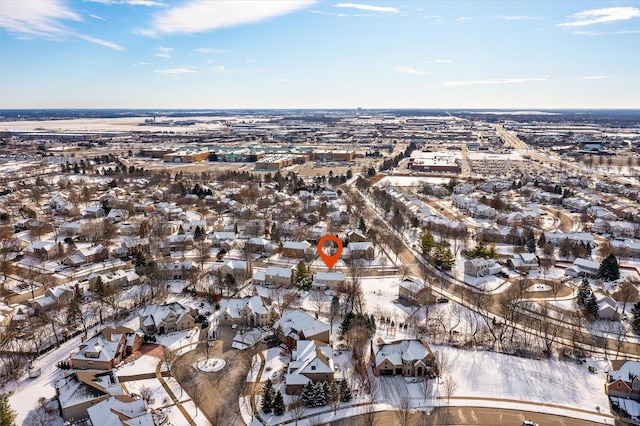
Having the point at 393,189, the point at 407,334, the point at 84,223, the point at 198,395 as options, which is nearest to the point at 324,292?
the point at 407,334

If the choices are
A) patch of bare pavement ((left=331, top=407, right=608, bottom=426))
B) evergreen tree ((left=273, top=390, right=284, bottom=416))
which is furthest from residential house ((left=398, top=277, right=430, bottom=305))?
evergreen tree ((left=273, top=390, right=284, bottom=416))

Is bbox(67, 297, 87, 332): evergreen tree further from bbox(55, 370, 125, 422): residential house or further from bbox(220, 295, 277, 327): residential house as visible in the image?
bbox(220, 295, 277, 327): residential house

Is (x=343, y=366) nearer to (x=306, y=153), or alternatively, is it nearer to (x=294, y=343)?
(x=294, y=343)

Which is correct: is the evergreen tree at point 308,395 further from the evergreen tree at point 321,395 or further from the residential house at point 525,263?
the residential house at point 525,263

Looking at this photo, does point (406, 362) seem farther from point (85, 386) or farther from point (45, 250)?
point (45, 250)

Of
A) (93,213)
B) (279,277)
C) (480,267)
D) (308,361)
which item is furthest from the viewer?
(93,213)

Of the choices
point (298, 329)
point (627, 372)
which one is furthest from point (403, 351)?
point (627, 372)

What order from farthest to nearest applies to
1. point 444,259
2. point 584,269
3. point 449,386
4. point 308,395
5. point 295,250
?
point 295,250 → point 444,259 → point 584,269 → point 449,386 → point 308,395
